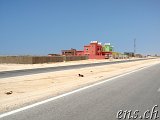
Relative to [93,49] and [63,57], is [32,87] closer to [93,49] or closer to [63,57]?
[63,57]

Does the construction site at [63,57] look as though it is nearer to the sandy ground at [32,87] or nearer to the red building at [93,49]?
the red building at [93,49]

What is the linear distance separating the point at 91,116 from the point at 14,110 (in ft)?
7.90

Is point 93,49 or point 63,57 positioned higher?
point 93,49

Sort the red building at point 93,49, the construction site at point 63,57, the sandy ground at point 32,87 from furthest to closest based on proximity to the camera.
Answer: the red building at point 93,49 < the construction site at point 63,57 < the sandy ground at point 32,87

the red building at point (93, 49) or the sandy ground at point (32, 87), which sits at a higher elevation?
the red building at point (93, 49)

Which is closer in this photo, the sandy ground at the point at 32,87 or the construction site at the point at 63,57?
the sandy ground at the point at 32,87

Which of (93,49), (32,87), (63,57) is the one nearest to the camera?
(32,87)

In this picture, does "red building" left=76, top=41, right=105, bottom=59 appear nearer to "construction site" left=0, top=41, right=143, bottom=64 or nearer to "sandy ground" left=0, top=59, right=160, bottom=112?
"construction site" left=0, top=41, right=143, bottom=64

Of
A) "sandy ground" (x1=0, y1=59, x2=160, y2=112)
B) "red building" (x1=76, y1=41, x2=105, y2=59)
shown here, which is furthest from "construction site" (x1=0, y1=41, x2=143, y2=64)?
"sandy ground" (x1=0, y1=59, x2=160, y2=112)

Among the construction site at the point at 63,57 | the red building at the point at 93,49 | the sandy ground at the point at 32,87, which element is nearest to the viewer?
the sandy ground at the point at 32,87

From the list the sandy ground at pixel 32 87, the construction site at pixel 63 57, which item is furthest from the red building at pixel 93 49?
the sandy ground at pixel 32 87

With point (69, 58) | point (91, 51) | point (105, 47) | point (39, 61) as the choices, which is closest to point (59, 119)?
point (39, 61)

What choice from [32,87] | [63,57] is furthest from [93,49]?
[32,87]

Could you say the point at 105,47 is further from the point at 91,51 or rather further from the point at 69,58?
the point at 69,58
